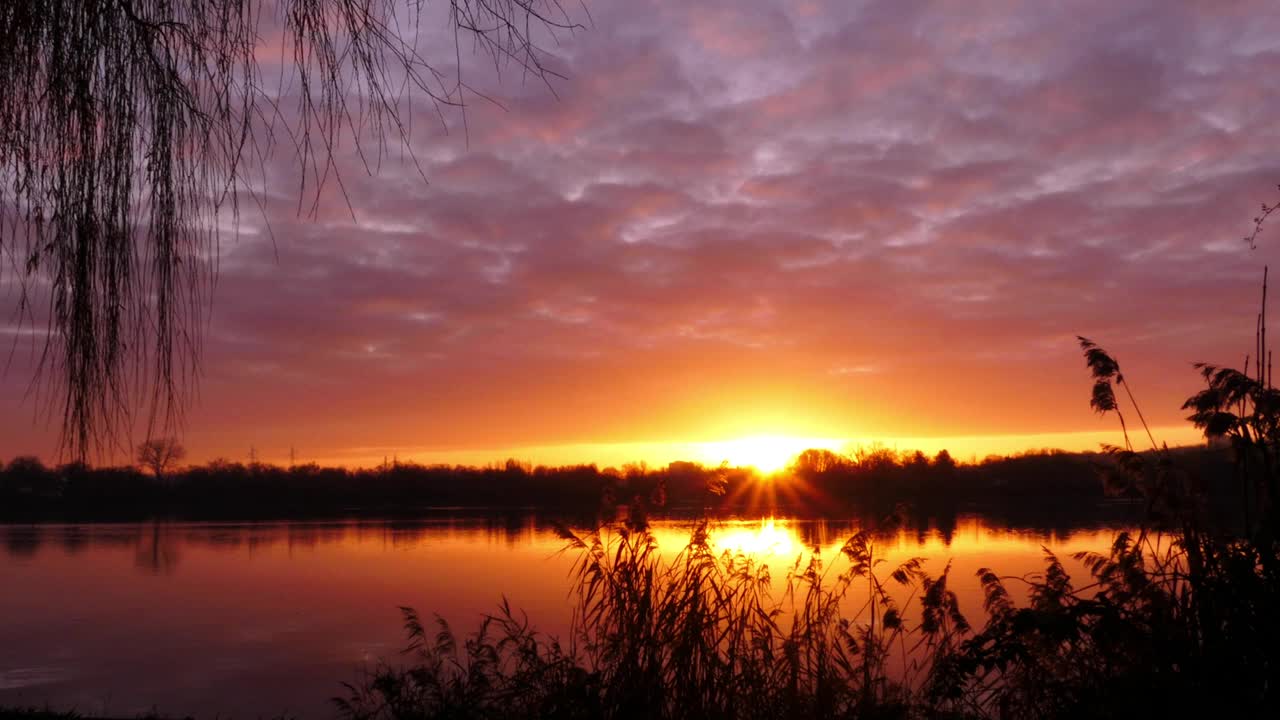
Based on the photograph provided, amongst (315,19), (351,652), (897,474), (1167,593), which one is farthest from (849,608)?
(897,474)

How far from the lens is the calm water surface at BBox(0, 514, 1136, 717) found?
1430 centimetres

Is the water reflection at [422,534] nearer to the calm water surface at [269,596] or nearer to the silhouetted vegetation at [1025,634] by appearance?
the calm water surface at [269,596]

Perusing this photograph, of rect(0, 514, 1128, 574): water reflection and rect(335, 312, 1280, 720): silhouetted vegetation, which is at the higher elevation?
rect(335, 312, 1280, 720): silhouetted vegetation

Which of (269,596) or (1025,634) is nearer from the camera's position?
(1025,634)

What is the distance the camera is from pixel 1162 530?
5.07 m

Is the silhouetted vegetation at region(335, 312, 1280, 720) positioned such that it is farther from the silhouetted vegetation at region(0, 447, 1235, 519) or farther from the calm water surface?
the silhouetted vegetation at region(0, 447, 1235, 519)

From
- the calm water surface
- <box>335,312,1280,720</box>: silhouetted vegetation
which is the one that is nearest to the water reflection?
the calm water surface

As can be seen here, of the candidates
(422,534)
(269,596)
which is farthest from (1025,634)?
(422,534)

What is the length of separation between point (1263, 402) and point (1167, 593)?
1.03 meters

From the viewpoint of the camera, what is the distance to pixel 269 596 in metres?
24.4

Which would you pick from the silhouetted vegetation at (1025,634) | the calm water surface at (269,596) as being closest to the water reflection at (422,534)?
the calm water surface at (269,596)

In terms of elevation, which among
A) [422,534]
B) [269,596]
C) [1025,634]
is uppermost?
[1025,634]

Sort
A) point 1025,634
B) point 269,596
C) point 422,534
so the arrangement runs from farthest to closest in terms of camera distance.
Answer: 1. point 422,534
2. point 269,596
3. point 1025,634

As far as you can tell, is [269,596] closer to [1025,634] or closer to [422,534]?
[422,534]
